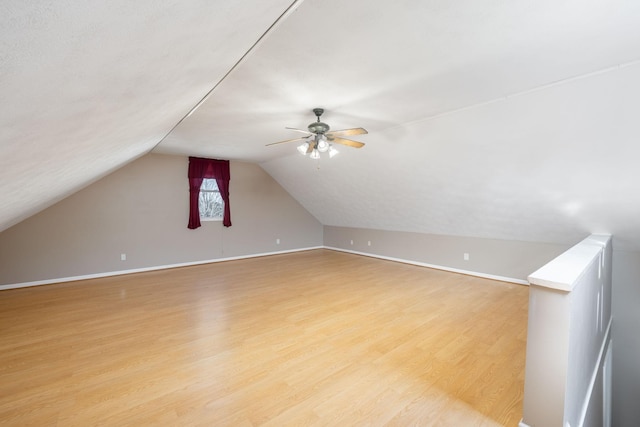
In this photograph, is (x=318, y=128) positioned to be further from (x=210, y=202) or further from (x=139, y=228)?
(x=139, y=228)

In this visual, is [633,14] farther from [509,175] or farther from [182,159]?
[182,159]

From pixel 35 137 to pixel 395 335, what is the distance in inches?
119

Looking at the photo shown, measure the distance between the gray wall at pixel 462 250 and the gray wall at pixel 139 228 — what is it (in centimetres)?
250

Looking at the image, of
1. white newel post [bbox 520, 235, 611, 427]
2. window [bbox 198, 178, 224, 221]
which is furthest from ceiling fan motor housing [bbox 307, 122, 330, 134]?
window [bbox 198, 178, 224, 221]

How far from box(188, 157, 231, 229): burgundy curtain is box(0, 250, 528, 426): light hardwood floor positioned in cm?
191

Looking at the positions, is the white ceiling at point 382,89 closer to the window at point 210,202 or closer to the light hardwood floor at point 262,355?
→ the light hardwood floor at point 262,355

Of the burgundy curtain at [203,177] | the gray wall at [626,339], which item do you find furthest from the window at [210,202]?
the gray wall at [626,339]

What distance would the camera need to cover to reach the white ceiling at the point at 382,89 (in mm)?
980

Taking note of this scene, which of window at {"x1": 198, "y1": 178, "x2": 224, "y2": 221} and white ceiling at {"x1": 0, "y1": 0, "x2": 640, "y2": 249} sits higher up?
white ceiling at {"x1": 0, "y1": 0, "x2": 640, "y2": 249}

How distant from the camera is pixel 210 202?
6109 mm

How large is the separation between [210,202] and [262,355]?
449 centimetres

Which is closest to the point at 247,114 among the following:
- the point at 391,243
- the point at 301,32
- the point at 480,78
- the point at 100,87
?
the point at 301,32

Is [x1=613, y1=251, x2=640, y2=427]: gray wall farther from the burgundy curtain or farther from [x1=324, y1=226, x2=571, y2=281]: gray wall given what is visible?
the burgundy curtain

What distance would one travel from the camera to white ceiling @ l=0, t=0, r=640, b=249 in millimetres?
980
